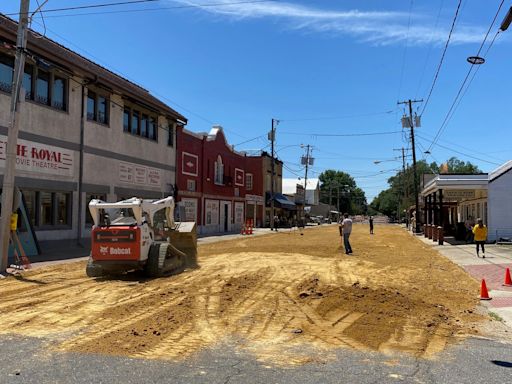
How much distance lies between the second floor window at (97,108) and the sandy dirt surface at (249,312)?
12928mm

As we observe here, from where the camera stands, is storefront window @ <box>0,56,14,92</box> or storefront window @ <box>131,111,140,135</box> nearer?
storefront window @ <box>0,56,14,92</box>

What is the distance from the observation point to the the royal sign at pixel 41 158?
20609mm

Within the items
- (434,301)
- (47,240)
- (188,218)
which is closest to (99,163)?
(47,240)

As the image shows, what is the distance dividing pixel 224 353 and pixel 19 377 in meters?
2.41

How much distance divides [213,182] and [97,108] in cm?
1936

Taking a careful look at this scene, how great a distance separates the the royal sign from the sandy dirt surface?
297 inches

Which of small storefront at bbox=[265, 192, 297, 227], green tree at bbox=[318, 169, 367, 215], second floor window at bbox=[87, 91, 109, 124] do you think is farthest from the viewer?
green tree at bbox=[318, 169, 367, 215]

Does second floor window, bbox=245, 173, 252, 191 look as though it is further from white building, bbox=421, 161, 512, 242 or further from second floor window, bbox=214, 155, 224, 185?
white building, bbox=421, 161, 512, 242

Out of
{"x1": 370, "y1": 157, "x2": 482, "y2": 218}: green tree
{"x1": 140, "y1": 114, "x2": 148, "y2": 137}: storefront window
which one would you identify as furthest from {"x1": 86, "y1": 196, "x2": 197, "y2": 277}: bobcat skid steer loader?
{"x1": 370, "y1": 157, "x2": 482, "y2": 218}: green tree

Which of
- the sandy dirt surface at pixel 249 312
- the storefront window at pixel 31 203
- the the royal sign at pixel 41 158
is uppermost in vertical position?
the the royal sign at pixel 41 158

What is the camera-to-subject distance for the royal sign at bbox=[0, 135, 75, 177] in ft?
67.6

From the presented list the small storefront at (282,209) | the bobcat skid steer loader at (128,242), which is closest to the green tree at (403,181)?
the small storefront at (282,209)

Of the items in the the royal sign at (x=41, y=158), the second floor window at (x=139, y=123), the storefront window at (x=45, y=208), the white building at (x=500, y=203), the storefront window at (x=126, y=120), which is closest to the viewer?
the the royal sign at (x=41, y=158)

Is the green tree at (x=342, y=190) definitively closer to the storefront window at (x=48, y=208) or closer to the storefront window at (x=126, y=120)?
the storefront window at (x=126, y=120)
